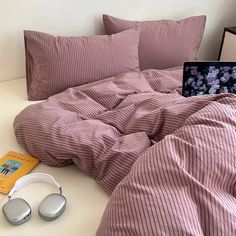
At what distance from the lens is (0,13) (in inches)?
57.1

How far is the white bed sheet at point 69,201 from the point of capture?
81cm

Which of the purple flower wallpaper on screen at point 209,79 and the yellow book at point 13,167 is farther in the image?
the purple flower wallpaper on screen at point 209,79

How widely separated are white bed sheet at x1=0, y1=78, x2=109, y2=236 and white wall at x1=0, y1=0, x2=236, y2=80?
527 millimetres

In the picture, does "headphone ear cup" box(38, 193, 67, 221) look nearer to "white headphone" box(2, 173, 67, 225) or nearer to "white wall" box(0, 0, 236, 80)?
"white headphone" box(2, 173, 67, 225)

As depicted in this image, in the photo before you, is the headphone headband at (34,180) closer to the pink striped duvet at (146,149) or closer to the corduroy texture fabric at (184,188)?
the pink striped duvet at (146,149)

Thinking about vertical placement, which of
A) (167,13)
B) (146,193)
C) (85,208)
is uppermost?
(167,13)

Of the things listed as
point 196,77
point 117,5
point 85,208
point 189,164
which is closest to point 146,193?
point 189,164

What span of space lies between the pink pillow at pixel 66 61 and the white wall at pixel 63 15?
0.43 ft

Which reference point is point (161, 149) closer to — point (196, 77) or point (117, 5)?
point (196, 77)

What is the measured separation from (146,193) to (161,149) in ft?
0.45

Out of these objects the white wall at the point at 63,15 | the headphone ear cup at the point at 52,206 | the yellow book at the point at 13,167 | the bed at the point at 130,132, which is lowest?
the yellow book at the point at 13,167

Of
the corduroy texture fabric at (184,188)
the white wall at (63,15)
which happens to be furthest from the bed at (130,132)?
the white wall at (63,15)

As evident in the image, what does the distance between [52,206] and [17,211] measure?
9 centimetres

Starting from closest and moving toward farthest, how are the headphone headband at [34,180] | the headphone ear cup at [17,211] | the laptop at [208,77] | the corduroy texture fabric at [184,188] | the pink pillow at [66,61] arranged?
the corduroy texture fabric at [184,188] < the headphone ear cup at [17,211] < the headphone headband at [34,180] < the laptop at [208,77] < the pink pillow at [66,61]
